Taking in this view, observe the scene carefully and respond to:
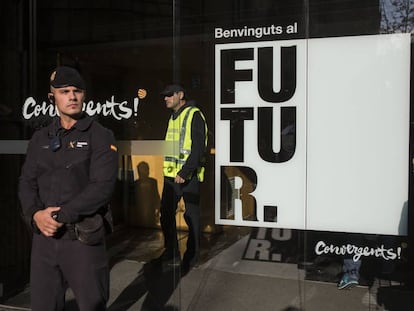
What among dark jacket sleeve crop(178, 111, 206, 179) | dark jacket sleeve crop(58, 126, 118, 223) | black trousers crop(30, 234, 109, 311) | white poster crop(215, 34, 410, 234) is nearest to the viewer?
dark jacket sleeve crop(58, 126, 118, 223)

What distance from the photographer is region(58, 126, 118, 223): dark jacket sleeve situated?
8.64 ft

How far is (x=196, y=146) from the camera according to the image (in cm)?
428

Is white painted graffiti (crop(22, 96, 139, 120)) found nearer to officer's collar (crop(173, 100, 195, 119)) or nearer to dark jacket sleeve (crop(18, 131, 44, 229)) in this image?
officer's collar (crop(173, 100, 195, 119))

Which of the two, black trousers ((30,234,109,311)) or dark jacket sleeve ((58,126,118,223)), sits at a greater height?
dark jacket sleeve ((58,126,118,223))

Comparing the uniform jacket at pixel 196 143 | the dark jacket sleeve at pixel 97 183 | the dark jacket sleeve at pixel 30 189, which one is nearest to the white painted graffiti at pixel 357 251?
the uniform jacket at pixel 196 143

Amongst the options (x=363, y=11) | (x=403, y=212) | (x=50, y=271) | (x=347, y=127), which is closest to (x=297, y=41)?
(x=363, y=11)

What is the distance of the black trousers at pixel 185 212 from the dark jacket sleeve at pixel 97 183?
1589 millimetres

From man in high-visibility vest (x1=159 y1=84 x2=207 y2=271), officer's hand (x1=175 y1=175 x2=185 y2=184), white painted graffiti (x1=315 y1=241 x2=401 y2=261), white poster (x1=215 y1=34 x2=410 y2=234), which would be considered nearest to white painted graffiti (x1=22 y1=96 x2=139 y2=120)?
man in high-visibility vest (x1=159 y1=84 x2=207 y2=271)

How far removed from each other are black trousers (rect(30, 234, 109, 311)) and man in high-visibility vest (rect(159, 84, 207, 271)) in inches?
61.4

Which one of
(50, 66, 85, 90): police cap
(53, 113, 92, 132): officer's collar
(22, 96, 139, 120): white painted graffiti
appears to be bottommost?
(53, 113, 92, 132): officer's collar

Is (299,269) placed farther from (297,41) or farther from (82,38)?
(82,38)

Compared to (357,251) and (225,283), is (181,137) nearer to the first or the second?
(225,283)

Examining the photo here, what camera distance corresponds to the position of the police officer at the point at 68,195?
2711mm

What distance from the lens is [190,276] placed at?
4398 millimetres
